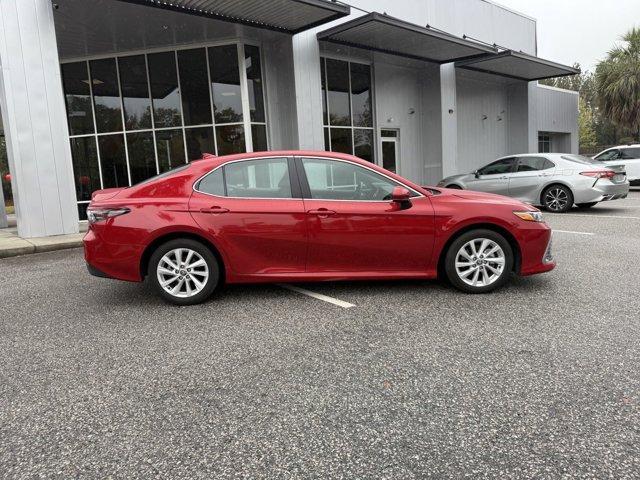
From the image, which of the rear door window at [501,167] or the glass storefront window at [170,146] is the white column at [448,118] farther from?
the glass storefront window at [170,146]

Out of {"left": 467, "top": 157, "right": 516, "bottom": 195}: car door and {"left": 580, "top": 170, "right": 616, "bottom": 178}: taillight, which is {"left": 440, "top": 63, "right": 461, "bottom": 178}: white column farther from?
{"left": 580, "top": 170, "right": 616, "bottom": 178}: taillight

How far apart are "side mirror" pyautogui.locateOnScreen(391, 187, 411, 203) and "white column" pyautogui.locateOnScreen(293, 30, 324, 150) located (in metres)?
8.28

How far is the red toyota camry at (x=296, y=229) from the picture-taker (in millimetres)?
4793

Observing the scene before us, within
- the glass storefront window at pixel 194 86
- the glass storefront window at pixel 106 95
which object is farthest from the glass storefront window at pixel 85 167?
the glass storefront window at pixel 194 86

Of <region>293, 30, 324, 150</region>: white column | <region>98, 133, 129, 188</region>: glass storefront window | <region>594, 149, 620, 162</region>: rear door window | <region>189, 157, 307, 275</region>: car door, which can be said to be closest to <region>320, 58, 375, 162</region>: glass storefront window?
<region>293, 30, 324, 150</region>: white column

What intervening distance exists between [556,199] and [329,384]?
415 inches

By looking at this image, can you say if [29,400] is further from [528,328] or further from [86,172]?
[86,172]

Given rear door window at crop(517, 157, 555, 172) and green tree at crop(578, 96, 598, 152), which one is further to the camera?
green tree at crop(578, 96, 598, 152)

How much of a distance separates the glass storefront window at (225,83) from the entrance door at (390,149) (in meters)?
5.86

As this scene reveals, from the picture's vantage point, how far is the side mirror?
4820mm

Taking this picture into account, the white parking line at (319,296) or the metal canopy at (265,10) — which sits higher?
the metal canopy at (265,10)

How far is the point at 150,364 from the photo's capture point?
350 cm

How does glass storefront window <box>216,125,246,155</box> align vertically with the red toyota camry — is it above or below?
above

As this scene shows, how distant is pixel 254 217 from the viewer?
4797mm
